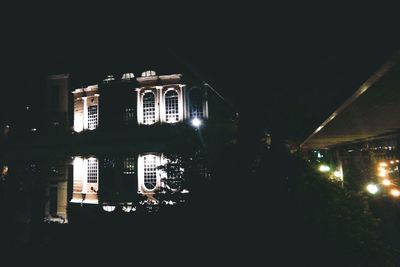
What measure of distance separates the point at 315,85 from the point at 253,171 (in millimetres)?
2575

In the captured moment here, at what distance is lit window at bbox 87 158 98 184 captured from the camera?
20047 millimetres

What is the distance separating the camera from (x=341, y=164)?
1138 cm

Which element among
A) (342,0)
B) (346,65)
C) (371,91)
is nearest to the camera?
(342,0)

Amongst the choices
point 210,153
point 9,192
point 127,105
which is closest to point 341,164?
point 210,153

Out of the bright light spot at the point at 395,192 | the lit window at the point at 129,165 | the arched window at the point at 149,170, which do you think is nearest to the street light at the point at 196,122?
the arched window at the point at 149,170

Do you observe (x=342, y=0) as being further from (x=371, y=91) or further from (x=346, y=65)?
(x=371, y=91)

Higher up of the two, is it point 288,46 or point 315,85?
point 288,46

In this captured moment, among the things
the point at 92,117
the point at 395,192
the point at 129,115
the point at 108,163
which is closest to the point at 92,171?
the point at 108,163

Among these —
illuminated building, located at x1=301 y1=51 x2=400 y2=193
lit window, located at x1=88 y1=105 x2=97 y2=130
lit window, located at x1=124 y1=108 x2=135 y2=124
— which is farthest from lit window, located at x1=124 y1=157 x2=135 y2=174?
illuminated building, located at x1=301 y1=51 x2=400 y2=193

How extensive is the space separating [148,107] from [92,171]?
6.87 meters

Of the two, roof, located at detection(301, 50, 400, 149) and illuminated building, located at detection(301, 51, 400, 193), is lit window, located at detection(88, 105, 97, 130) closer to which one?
illuminated building, located at detection(301, 51, 400, 193)

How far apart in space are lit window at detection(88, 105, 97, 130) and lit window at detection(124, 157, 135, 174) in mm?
4150

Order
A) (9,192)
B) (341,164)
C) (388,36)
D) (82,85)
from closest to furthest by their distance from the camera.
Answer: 1. (388,36)
2. (341,164)
3. (9,192)
4. (82,85)

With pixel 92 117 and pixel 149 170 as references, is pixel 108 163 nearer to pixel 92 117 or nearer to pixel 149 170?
pixel 149 170
